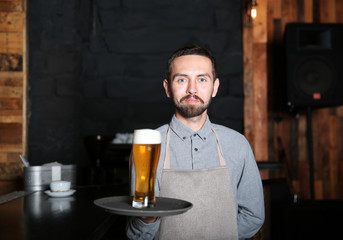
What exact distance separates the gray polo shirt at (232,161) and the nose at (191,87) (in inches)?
5.1

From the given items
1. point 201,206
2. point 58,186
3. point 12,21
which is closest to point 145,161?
point 201,206

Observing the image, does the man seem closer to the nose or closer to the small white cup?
the nose

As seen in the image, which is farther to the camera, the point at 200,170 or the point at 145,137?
the point at 200,170

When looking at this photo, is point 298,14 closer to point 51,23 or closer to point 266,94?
point 266,94

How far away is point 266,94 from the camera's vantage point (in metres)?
3.21

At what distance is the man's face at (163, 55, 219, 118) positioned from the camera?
122 centimetres

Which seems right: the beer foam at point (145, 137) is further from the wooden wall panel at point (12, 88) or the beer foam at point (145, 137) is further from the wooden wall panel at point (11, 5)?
the wooden wall panel at point (11, 5)

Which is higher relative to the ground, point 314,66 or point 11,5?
point 11,5

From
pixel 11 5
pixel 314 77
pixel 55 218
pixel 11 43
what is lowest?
pixel 55 218

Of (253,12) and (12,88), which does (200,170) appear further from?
(253,12)

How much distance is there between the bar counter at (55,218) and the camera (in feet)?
3.38

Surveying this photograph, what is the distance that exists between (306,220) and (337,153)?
1139 mm

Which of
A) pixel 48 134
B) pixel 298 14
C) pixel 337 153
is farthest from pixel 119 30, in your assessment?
pixel 337 153

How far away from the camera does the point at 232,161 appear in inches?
50.0
